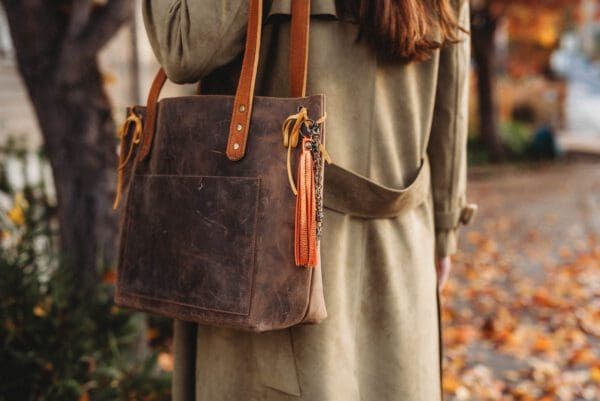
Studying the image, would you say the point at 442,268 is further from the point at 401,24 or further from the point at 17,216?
the point at 17,216

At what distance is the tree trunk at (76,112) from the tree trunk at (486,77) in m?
11.4

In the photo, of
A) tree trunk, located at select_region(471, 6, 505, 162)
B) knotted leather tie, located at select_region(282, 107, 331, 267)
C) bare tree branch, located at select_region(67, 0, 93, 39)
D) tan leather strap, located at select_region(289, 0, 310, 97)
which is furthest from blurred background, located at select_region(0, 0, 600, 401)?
tree trunk, located at select_region(471, 6, 505, 162)

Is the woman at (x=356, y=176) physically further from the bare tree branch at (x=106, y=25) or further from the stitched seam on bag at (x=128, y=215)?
the bare tree branch at (x=106, y=25)

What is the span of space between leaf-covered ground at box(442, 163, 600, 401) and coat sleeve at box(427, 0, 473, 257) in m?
1.93

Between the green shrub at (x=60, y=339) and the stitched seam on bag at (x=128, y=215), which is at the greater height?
the stitched seam on bag at (x=128, y=215)

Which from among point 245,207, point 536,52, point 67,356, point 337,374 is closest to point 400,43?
point 245,207

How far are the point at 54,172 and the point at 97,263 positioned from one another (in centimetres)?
46

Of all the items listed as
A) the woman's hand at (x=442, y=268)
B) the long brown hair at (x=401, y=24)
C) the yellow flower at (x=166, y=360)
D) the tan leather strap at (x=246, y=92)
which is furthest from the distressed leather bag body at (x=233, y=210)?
the yellow flower at (x=166, y=360)

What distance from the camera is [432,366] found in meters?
1.79

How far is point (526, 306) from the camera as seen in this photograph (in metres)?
5.18

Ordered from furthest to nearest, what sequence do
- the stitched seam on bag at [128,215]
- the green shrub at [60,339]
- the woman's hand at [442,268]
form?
the green shrub at [60,339]
the woman's hand at [442,268]
the stitched seam on bag at [128,215]

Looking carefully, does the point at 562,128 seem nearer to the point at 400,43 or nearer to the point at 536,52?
the point at 536,52

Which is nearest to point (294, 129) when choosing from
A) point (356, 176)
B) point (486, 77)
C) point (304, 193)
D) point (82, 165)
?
point (304, 193)

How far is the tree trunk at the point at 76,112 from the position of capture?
2.92 m
